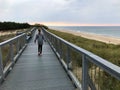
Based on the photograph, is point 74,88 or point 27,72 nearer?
point 74,88

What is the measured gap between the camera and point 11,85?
7.15 m

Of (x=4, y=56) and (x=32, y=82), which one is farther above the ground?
(x=4, y=56)

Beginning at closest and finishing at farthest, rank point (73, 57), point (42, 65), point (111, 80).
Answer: point (111, 80) < point (73, 57) < point (42, 65)

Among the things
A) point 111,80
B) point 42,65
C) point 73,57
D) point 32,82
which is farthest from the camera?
point 42,65

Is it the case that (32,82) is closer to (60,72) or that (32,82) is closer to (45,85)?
(45,85)

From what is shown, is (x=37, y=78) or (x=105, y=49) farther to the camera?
(x=105, y=49)

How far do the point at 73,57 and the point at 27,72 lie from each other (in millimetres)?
1910

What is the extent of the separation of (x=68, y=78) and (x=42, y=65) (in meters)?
2.70

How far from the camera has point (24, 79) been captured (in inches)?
310

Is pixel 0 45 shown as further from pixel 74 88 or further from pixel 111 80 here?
pixel 111 80

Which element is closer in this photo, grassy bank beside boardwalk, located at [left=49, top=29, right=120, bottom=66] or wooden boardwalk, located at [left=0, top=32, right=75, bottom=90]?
wooden boardwalk, located at [left=0, top=32, right=75, bottom=90]

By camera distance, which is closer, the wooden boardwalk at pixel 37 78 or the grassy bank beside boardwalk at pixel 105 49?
the wooden boardwalk at pixel 37 78

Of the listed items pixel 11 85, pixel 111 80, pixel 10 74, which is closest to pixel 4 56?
pixel 10 74

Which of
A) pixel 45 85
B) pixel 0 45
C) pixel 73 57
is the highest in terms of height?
pixel 0 45
